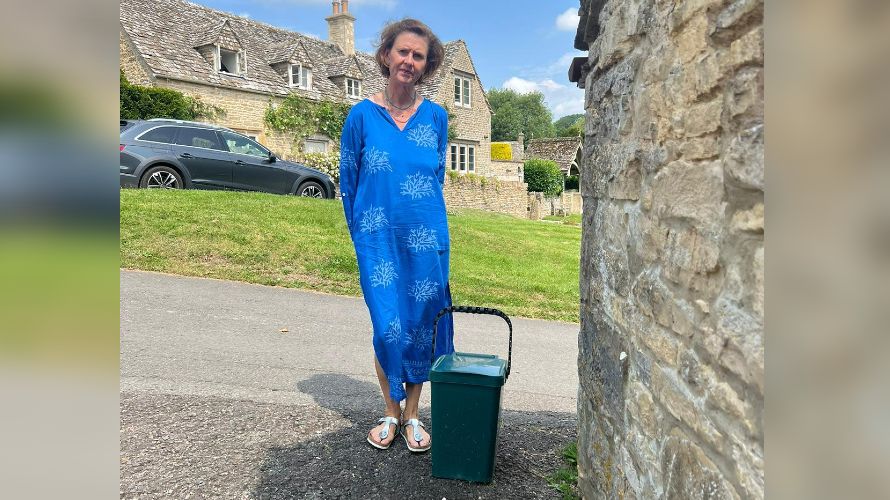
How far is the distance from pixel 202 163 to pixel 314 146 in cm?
1152

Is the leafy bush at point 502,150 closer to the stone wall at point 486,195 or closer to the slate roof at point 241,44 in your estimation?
the slate roof at point 241,44

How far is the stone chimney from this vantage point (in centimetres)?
2789

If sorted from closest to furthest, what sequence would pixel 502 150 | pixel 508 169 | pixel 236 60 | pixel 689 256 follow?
1. pixel 689 256
2. pixel 236 60
3. pixel 508 169
4. pixel 502 150

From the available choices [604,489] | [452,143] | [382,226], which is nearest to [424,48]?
[382,226]

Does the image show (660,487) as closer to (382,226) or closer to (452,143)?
(382,226)


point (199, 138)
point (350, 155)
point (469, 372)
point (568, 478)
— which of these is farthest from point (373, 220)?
point (199, 138)

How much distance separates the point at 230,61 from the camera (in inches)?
835

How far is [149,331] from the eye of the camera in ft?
17.8

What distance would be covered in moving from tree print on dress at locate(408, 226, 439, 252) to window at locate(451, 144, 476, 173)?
2651cm

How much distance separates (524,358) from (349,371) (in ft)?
6.13

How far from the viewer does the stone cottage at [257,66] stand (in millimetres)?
18844

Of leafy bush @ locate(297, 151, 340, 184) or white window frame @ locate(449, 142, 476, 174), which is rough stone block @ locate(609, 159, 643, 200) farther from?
white window frame @ locate(449, 142, 476, 174)

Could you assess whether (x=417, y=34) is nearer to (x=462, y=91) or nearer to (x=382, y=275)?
(x=382, y=275)

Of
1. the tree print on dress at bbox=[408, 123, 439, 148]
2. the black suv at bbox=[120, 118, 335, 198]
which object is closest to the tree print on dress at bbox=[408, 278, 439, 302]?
the tree print on dress at bbox=[408, 123, 439, 148]
